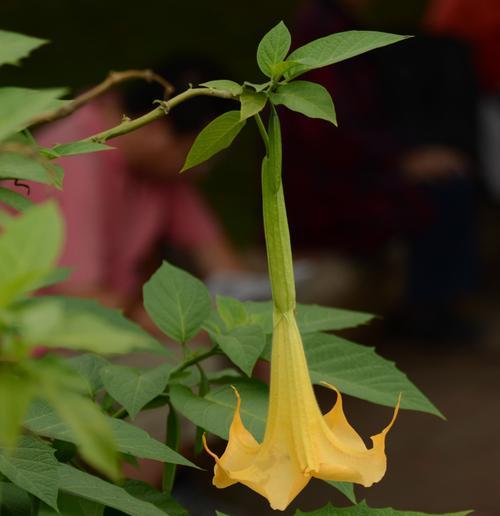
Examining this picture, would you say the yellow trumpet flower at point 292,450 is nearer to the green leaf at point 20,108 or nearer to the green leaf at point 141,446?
the green leaf at point 141,446

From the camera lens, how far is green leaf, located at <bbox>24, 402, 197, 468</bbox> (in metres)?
0.72

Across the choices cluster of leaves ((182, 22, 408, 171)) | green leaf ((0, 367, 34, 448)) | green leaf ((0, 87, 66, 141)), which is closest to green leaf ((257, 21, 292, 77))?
cluster of leaves ((182, 22, 408, 171))

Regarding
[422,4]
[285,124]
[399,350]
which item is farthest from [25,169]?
[422,4]

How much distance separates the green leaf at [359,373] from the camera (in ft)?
2.61

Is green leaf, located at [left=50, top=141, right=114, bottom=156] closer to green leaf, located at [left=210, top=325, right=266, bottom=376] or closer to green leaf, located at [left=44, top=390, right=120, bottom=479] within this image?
green leaf, located at [left=210, top=325, right=266, bottom=376]

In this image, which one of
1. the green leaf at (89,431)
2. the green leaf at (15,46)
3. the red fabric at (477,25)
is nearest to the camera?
the green leaf at (89,431)

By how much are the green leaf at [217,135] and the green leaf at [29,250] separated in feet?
0.76

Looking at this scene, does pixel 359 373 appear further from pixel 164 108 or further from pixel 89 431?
pixel 89 431

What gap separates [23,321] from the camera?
405 millimetres

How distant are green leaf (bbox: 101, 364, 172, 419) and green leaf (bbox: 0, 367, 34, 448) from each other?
34 centimetres

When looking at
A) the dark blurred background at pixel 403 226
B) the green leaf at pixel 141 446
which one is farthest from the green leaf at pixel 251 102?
the dark blurred background at pixel 403 226

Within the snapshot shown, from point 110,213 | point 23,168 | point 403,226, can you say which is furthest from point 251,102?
point 403,226

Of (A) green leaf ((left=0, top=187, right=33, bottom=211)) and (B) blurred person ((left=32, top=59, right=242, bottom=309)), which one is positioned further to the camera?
(B) blurred person ((left=32, top=59, right=242, bottom=309))

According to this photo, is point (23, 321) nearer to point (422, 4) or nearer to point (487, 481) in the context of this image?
point (487, 481)
